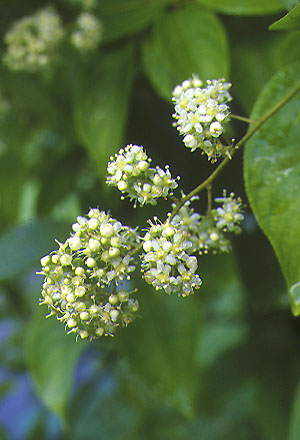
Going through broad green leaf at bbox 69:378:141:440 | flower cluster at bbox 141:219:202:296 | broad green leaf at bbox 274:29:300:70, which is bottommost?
broad green leaf at bbox 69:378:141:440

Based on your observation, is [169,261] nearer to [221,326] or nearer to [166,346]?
[166,346]

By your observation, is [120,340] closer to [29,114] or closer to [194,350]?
[194,350]

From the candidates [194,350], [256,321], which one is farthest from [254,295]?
[256,321]

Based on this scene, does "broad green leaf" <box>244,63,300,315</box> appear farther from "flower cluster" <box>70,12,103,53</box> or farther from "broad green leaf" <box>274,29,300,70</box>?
"flower cluster" <box>70,12,103,53</box>

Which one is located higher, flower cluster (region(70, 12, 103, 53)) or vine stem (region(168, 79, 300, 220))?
flower cluster (region(70, 12, 103, 53))

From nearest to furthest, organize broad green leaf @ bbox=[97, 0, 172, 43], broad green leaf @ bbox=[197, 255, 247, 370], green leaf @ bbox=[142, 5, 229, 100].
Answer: green leaf @ bbox=[142, 5, 229, 100], broad green leaf @ bbox=[97, 0, 172, 43], broad green leaf @ bbox=[197, 255, 247, 370]

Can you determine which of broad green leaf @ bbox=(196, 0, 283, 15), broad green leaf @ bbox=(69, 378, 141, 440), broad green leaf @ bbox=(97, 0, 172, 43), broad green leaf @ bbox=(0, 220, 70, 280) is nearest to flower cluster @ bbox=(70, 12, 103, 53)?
broad green leaf @ bbox=(97, 0, 172, 43)

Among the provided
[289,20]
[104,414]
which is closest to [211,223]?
[289,20]
